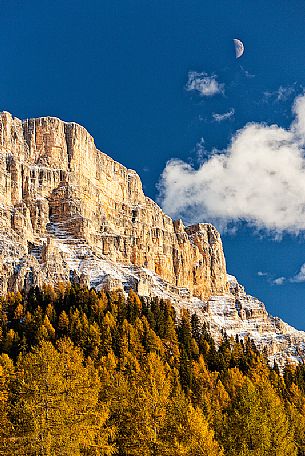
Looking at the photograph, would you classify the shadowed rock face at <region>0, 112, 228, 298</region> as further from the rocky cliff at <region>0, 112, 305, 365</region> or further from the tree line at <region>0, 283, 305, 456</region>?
the tree line at <region>0, 283, 305, 456</region>

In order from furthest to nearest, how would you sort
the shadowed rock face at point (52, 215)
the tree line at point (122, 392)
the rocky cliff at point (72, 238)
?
1. the rocky cliff at point (72, 238)
2. the shadowed rock face at point (52, 215)
3. the tree line at point (122, 392)

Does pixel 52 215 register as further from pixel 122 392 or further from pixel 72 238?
pixel 122 392

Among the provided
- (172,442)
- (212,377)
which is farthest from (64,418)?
(212,377)

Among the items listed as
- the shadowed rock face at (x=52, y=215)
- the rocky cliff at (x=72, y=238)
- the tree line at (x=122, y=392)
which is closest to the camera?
the tree line at (x=122, y=392)

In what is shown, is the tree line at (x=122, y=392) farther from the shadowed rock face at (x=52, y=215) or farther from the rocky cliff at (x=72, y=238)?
the rocky cliff at (x=72, y=238)

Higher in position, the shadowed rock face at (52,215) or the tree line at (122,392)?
the shadowed rock face at (52,215)

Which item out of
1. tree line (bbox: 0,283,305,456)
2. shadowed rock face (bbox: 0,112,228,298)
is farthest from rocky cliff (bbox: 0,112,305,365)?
tree line (bbox: 0,283,305,456)

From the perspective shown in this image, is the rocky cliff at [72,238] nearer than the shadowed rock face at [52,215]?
No

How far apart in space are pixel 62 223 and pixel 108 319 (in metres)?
64.1

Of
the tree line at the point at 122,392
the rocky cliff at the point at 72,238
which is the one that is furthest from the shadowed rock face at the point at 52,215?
the tree line at the point at 122,392

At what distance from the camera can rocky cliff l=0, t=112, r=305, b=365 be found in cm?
14125

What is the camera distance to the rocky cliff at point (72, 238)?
5561 inches

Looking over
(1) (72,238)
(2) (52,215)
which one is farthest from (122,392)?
(2) (52,215)

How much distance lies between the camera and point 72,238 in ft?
542
